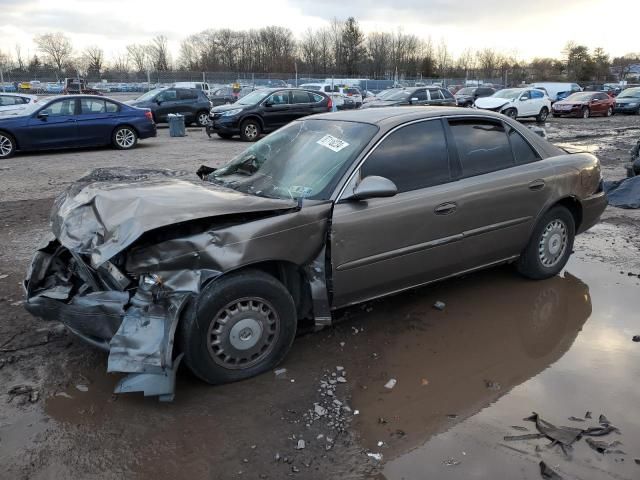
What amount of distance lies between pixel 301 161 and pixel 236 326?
1.43 meters

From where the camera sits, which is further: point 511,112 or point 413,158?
point 511,112

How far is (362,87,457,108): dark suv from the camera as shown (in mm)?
21058

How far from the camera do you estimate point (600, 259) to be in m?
5.86

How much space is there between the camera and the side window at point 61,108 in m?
13.4

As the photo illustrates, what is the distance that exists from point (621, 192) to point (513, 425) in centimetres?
683

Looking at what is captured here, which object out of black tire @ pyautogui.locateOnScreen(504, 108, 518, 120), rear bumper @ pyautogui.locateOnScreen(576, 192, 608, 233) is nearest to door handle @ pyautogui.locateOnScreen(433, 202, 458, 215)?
rear bumper @ pyautogui.locateOnScreen(576, 192, 608, 233)

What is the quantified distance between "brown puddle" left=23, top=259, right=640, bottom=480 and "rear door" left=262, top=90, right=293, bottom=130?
13608 millimetres

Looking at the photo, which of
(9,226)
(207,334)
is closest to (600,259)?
(207,334)

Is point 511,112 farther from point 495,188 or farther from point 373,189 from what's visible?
point 373,189

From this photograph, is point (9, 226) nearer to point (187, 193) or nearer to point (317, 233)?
point (187, 193)

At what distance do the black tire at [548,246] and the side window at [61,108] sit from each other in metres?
12.4

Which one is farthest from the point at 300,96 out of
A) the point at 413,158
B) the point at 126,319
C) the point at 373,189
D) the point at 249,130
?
the point at 126,319

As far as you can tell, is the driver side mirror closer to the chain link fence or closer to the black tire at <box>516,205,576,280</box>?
the black tire at <box>516,205,576,280</box>

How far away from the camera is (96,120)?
557 inches
